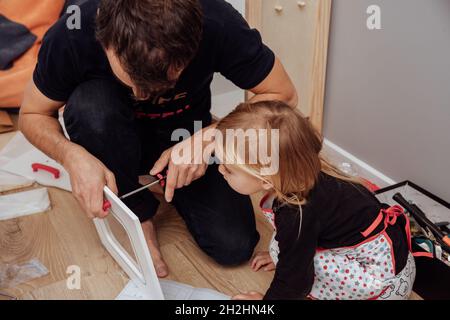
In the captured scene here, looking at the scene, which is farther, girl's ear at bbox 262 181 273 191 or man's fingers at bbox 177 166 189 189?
man's fingers at bbox 177 166 189 189

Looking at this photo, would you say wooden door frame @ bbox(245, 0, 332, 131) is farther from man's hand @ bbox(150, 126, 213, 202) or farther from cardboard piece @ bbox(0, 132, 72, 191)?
cardboard piece @ bbox(0, 132, 72, 191)

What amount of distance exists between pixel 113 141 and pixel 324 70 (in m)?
0.67

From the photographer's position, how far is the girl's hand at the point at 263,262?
1.12 m

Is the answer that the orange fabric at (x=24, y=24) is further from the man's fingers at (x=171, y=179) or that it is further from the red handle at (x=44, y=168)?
the man's fingers at (x=171, y=179)

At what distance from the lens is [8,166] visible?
1483 mm

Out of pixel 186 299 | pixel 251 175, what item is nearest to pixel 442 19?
pixel 251 175

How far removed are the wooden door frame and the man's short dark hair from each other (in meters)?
0.63

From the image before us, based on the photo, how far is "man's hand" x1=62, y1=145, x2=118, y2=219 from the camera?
91 centimetres

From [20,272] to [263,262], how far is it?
0.55 metres

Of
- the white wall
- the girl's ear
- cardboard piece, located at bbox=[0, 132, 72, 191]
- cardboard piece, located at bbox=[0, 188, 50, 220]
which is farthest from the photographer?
the white wall

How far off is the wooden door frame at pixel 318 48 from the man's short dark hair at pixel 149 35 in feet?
2.07

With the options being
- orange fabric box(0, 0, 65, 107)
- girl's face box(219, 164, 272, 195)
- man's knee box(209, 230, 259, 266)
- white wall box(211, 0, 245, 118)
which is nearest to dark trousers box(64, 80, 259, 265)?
man's knee box(209, 230, 259, 266)

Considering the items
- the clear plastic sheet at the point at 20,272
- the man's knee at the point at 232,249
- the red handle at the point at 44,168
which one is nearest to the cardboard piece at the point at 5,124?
the red handle at the point at 44,168

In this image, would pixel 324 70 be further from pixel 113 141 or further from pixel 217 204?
pixel 113 141
